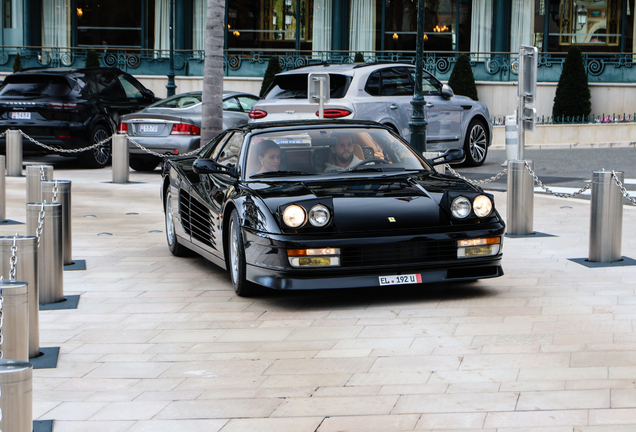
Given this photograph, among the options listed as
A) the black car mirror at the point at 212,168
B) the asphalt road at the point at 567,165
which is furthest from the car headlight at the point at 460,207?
the asphalt road at the point at 567,165

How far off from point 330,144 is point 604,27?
2412cm

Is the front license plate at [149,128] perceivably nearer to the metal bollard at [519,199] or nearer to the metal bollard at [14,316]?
the metal bollard at [519,199]

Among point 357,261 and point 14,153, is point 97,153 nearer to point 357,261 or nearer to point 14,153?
point 14,153

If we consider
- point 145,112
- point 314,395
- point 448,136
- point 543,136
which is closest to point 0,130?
point 145,112

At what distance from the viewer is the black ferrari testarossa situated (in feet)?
21.3

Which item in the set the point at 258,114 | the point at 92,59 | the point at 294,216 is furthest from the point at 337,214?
the point at 92,59

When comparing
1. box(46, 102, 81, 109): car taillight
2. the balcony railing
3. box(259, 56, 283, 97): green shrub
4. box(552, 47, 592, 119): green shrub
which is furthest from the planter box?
box(46, 102, 81, 109): car taillight

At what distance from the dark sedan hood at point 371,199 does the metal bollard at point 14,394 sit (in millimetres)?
3443

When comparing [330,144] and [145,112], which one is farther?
[145,112]

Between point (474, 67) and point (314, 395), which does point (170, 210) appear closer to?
point (314, 395)

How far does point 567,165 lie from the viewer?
59.9 feet

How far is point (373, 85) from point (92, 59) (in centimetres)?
1625

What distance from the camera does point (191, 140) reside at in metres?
16.6

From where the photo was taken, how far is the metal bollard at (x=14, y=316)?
4.42 m
